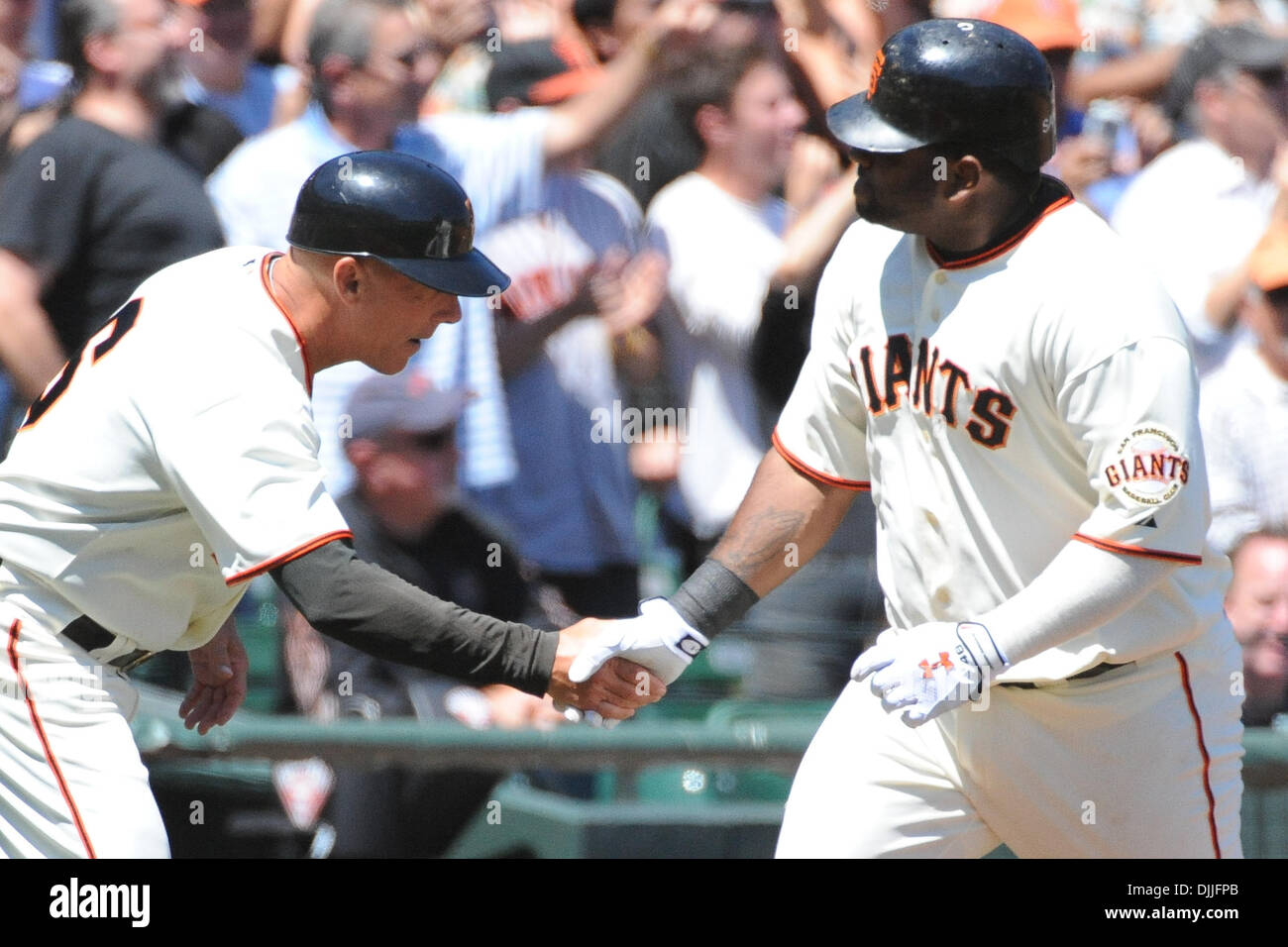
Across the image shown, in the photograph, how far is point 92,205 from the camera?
5.14 m

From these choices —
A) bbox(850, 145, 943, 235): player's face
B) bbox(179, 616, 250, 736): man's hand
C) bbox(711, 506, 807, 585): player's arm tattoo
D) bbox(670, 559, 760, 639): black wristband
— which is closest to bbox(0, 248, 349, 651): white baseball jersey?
bbox(179, 616, 250, 736): man's hand

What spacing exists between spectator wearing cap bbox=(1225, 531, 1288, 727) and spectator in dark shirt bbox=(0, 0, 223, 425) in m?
3.22

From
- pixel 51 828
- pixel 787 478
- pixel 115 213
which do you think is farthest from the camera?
pixel 115 213

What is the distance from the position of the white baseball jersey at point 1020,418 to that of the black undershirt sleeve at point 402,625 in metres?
0.79

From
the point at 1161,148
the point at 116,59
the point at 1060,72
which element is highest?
the point at 116,59

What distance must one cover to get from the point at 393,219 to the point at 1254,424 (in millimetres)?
3541

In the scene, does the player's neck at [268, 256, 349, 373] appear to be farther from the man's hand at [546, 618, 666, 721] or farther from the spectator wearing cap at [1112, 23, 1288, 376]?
the spectator wearing cap at [1112, 23, 1288, 376]

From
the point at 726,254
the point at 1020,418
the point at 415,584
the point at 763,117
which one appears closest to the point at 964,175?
the point at 1020,418

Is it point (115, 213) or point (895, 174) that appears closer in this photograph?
point (895, 174)

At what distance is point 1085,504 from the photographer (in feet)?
11.2

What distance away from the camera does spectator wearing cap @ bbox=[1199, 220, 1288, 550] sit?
5793 mm
